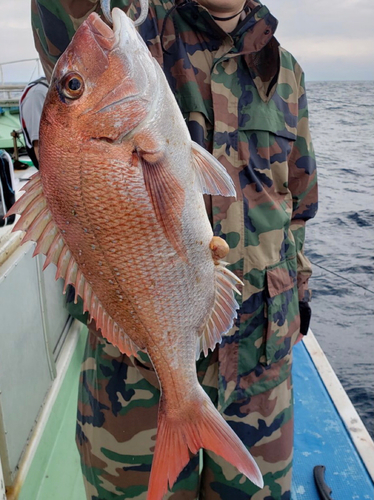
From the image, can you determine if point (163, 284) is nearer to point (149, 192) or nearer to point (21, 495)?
point (149, 192)

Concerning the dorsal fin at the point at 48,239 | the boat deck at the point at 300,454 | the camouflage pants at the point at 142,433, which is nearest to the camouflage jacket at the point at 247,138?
the camouflage pants at the point at 142,433

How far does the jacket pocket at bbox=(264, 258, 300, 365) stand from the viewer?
1.96 metres

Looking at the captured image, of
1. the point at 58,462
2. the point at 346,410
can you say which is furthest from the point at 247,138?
the point at 346,410

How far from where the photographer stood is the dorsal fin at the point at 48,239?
1259 millimetres

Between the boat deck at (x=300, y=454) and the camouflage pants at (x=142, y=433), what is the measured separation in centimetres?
72

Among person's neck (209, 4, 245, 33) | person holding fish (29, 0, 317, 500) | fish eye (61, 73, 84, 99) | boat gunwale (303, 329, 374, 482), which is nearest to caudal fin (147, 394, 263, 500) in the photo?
person holding fish (29, 0, 317, 500)

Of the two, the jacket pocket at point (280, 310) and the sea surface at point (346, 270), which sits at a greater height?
the jacket pocket at point (280, 310)

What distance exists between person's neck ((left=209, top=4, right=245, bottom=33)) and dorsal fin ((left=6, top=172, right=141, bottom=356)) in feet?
3.61

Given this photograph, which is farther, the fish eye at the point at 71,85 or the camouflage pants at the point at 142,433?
the camouflage pants at the point at 142,433

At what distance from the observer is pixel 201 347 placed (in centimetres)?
153

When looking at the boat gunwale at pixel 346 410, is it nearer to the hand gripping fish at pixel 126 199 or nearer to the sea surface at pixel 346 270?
the sea surface at pixel 346 270

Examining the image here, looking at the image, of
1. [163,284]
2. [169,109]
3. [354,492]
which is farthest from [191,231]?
[354,492]

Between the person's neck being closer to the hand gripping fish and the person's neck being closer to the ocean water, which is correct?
the hand gripping fish

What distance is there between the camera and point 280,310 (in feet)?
6.56
